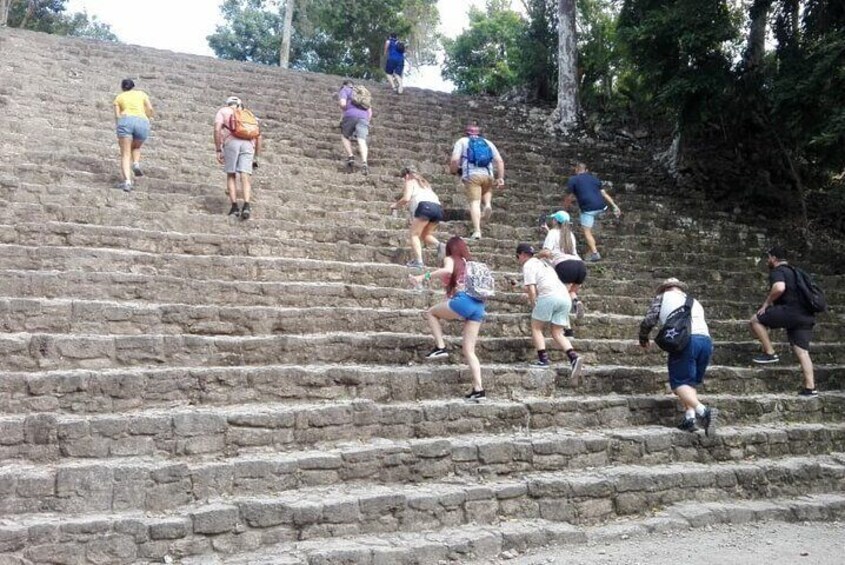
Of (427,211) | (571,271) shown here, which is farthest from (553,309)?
(427,211)

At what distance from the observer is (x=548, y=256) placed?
705 centimetres

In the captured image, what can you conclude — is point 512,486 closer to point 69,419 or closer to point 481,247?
point 69,419

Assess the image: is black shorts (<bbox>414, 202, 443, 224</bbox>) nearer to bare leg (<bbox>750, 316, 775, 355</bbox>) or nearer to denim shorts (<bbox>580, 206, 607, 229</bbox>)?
denim shorts (<bbox>580, 206, 607, 229</bbox>)

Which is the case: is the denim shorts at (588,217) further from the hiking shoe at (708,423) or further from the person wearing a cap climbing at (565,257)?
the hiking shoe at (708,423)

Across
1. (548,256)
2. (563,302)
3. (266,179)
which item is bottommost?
(563,302)

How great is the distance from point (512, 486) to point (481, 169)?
472 cm

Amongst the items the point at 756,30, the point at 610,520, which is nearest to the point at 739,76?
the point at 756,30

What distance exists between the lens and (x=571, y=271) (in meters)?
7.18

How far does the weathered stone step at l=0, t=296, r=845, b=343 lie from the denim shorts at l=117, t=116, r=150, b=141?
125 inches

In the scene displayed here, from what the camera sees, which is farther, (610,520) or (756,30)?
(756,30)

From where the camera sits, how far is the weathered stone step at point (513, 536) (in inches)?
165

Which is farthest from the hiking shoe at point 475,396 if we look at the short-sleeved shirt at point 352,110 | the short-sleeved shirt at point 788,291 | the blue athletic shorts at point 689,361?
the short-sleeved shirt at point 352,110

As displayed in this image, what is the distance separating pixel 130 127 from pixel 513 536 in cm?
627

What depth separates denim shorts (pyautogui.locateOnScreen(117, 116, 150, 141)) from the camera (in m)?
7.95
